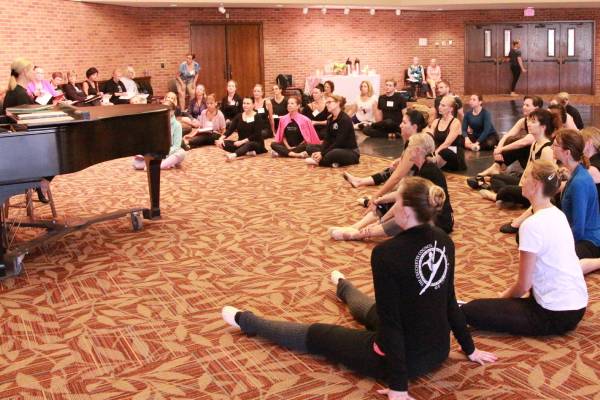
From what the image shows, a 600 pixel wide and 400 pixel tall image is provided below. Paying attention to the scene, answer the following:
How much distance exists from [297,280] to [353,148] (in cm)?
464

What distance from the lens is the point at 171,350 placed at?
3.61m

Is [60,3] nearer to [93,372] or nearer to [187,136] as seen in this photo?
[187,136]

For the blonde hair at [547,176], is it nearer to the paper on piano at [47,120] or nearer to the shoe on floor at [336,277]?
the shoe on floor at [336,277]

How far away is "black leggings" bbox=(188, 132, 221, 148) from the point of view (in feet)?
36.9

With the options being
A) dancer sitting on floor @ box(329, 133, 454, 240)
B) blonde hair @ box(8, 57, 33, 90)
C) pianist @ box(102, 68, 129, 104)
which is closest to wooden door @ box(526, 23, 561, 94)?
pianist @ box(102, 68, 129, 104)

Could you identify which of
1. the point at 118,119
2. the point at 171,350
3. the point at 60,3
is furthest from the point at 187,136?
the point at 171,350

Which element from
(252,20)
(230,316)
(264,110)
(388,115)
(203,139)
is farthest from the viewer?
(252,20)

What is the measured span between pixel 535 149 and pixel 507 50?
17020 millimetres

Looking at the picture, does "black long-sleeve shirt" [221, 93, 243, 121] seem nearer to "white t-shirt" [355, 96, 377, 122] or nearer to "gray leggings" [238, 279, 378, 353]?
"white t-shirt" [355, 96, 377, 122]

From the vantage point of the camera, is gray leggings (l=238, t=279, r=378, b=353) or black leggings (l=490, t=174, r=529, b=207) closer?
gray leggings (l=238, t=279, r=378, b=353)

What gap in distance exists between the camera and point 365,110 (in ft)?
41.1

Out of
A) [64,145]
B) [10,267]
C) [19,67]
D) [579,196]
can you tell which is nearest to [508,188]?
[579,196]

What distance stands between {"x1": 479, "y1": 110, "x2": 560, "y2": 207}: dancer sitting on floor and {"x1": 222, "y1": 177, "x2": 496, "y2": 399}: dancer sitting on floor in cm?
250

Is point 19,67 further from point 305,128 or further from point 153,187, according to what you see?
point 305,128
